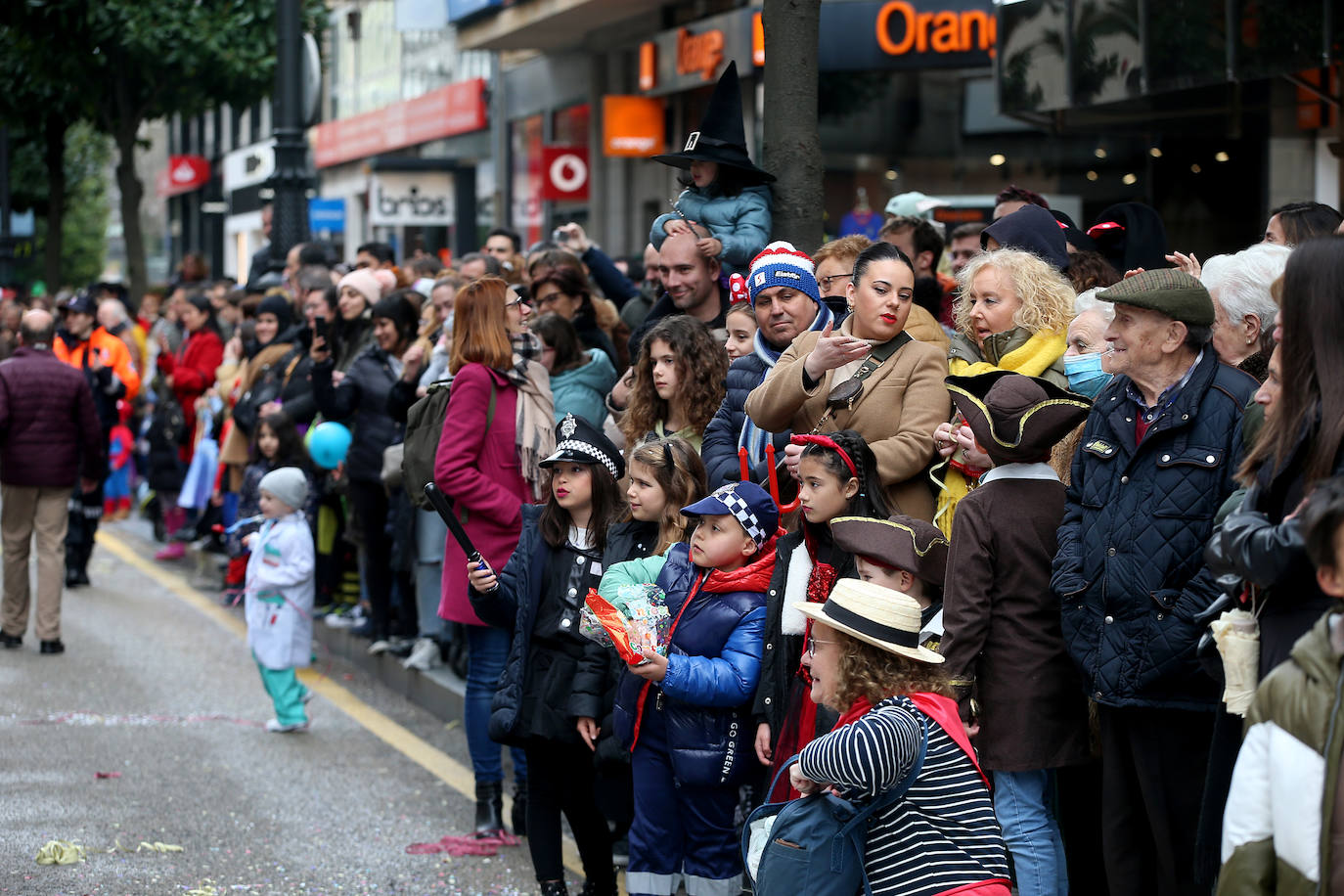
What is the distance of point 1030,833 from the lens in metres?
4.81

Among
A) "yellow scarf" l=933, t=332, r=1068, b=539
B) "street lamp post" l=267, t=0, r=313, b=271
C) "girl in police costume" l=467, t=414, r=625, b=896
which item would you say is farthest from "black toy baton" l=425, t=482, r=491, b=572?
"street lamp post" l=267, t=0, r=313, b=271

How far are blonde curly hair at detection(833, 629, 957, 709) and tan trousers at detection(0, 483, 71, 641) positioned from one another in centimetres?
768

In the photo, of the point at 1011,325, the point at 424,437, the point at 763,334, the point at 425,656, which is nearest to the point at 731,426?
the point at 763,334

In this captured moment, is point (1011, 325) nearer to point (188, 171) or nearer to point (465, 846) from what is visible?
point (465, 846)

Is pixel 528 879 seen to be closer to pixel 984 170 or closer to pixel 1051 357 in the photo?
pixel 1051 357

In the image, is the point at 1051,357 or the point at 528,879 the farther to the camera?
the point at 528,879

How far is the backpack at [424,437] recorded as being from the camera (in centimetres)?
732

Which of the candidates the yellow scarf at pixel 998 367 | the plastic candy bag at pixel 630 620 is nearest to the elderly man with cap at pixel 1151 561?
the yellow scarf at pixel 998 367

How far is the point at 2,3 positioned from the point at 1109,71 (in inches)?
603

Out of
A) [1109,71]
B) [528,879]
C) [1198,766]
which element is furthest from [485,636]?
[1109,71]

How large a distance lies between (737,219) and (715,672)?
2.76 m

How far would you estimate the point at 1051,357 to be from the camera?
5.32m

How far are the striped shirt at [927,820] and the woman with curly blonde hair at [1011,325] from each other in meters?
1.60

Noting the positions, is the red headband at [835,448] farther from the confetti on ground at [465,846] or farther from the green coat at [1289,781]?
the confetti on ground at [465,846]
